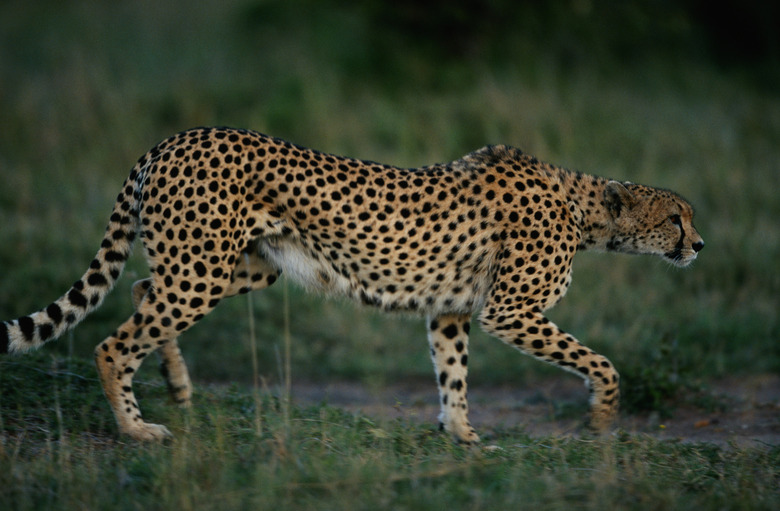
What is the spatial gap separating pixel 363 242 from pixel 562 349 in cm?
106

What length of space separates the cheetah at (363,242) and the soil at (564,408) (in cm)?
57

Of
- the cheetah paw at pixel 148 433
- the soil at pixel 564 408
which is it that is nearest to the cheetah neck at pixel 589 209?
the soil at pixel 564 408

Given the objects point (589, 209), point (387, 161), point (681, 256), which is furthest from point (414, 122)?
point (681, 256)

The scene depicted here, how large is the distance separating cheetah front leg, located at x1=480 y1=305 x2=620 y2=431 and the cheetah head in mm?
751

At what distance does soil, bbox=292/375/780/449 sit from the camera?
182 inches

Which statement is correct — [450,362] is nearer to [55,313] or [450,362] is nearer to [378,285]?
[378,285]

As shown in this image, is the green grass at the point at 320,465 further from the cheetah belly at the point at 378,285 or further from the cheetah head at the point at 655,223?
the cheetah head at the point at 655,223

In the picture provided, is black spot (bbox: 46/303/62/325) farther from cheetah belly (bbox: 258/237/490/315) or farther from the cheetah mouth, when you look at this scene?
the cheetah mouth

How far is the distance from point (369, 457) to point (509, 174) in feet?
5.46

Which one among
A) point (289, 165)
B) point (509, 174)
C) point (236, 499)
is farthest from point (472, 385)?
point (236, 499)

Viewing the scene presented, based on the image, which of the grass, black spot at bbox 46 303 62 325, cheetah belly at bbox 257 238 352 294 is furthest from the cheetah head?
black spot at bbox 46 303 62 325

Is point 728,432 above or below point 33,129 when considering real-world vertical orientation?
below

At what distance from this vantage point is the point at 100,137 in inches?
346

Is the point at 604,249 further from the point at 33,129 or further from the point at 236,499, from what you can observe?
the point at 33,129
